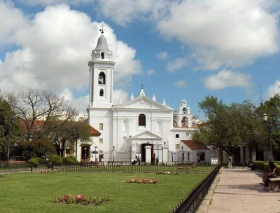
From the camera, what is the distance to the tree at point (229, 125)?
5331 centimetres

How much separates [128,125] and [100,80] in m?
10.1

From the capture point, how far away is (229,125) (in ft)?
174

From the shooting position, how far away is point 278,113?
55.2m

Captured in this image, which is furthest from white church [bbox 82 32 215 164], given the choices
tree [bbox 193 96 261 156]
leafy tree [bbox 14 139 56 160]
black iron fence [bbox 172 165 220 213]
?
black iron fence [bbox 172 165 220 213]

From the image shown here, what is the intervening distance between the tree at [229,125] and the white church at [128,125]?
42.5 feet

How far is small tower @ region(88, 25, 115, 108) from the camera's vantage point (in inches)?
2840

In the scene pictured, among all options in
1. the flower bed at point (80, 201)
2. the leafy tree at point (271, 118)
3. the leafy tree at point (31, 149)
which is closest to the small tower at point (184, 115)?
the leafy tree at point (271, 118)

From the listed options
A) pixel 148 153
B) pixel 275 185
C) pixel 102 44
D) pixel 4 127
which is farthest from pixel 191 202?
pixel 102 44

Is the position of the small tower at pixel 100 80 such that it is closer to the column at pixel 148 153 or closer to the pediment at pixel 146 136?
the pediment at pixel 146 136

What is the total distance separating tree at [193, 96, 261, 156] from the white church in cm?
1295

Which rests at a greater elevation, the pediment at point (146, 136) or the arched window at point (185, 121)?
the arched window at point (185, 121)

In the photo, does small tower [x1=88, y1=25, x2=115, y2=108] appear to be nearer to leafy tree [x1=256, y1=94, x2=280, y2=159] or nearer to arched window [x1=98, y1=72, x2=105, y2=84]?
arched window [x1=98, y1=72, x2=105, y2=84]

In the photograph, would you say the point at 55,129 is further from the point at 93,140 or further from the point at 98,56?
the point at 98,56

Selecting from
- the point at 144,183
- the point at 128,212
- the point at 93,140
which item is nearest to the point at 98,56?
the point at 93,140
